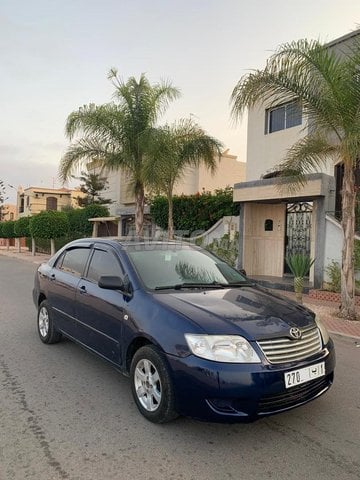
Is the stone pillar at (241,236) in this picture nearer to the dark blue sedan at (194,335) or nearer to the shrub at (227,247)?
the shrub at (227,247)

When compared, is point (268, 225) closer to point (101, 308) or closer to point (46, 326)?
point (46, 326)

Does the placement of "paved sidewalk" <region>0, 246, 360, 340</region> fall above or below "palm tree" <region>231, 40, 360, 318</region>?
below

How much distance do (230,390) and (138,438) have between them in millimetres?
869

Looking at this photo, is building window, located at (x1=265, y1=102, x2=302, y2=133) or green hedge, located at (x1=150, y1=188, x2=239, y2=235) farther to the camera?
building window, located at (x1=265, y1=102, x2=302, y2=133)

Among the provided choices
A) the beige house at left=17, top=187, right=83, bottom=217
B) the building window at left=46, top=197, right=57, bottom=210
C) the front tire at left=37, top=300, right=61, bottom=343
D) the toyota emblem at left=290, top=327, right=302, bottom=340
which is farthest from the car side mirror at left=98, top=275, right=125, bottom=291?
the building window at left=46, top=197, right=57, bottom=210

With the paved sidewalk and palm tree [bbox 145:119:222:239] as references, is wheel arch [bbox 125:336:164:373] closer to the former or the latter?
the paved sidewalk

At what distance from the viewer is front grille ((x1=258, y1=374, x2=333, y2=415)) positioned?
301cm

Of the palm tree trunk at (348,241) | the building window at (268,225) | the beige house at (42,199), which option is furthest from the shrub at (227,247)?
the beige house at (42,199)

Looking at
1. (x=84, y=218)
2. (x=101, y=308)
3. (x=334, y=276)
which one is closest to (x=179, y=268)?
(x=101, y=308)

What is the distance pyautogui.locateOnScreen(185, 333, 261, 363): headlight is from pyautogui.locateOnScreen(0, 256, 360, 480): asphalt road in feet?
2.30

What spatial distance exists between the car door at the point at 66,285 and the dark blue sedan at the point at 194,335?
7 cm

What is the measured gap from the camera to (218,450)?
3016 millimetres

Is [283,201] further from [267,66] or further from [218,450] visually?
[218,450]

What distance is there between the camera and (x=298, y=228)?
1245 centimetres
